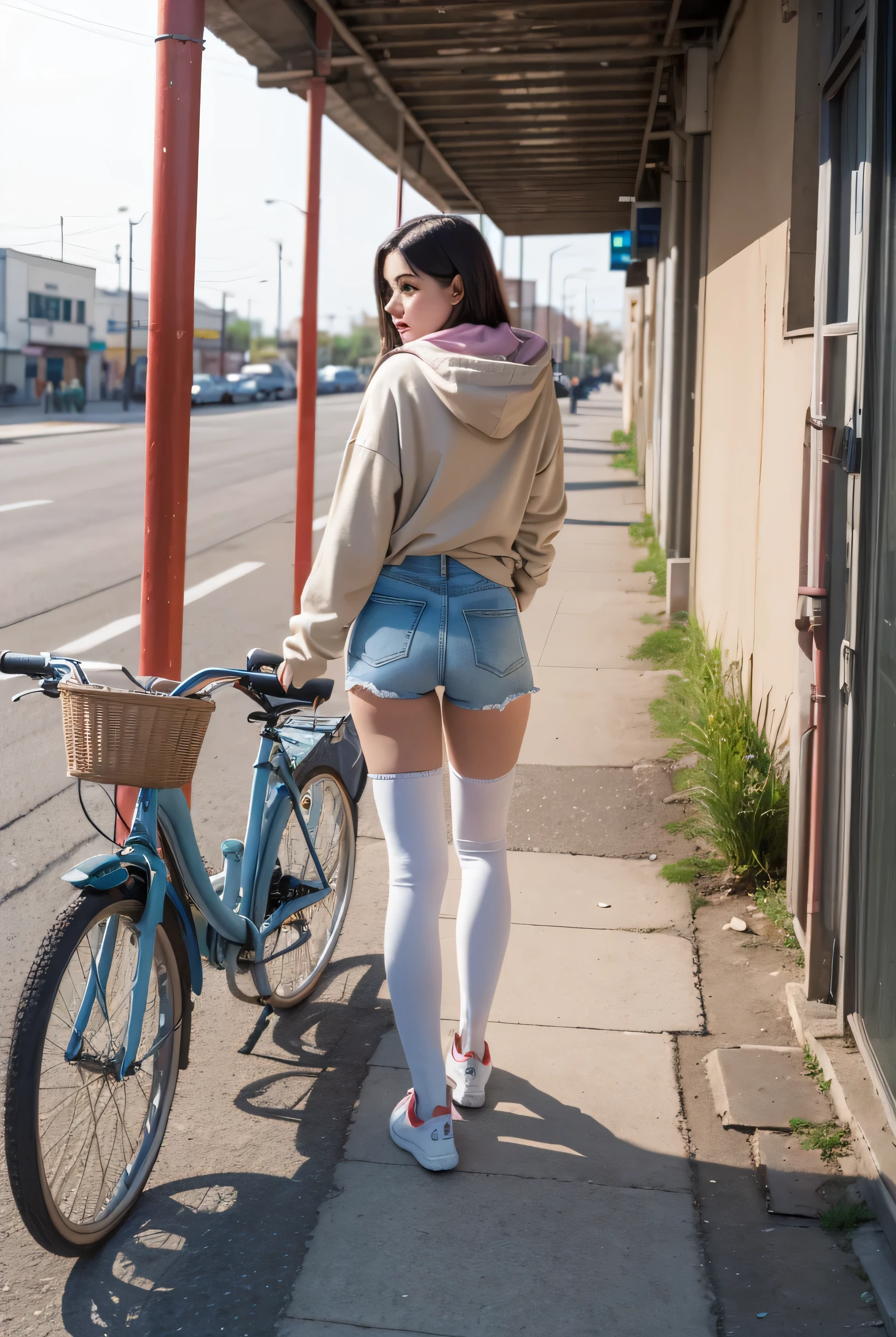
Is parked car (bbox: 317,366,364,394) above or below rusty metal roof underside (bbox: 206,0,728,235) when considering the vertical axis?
above

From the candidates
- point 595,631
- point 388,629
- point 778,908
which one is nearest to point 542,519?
point 388,629

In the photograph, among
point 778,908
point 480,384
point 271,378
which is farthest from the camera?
point 271,378

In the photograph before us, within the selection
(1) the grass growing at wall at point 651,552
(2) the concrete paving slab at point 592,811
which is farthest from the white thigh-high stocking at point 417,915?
(1) the grass growing at wall at point 651,552

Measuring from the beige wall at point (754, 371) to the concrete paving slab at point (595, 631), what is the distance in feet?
2.17

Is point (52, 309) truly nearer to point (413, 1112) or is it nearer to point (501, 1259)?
point (413, 1112)

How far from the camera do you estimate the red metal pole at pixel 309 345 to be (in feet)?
27.4

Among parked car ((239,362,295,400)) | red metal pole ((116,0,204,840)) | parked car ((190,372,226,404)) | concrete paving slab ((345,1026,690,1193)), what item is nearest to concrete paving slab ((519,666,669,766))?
red metal pole ((116,0,204,840))

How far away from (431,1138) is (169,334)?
8.12 feet

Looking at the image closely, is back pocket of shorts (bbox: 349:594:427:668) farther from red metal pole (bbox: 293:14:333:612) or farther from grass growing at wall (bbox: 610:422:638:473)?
grass growing at wall (bbox: 610:422:638:473)

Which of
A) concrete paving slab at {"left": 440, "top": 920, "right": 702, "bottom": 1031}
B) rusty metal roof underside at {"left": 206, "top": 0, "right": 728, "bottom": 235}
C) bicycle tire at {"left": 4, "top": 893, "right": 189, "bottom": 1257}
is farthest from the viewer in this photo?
rusty metal roof underside at {"left": 206, "top": 0, "right": 728, "bottom": 235}

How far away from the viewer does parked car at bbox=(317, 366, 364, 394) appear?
66.7 m

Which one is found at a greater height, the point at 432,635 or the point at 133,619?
the point at 432,635

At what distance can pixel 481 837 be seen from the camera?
2.87 m

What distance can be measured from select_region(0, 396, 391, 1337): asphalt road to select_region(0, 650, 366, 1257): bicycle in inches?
4.4
